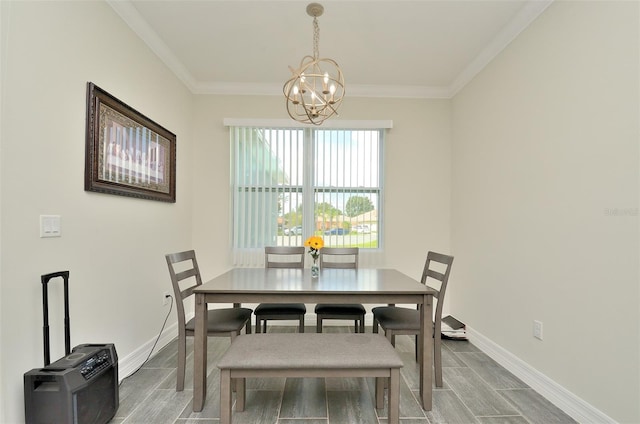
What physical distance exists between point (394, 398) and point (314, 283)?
79 centimetres

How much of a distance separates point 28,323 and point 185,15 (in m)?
2.27

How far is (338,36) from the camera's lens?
249 centimetres

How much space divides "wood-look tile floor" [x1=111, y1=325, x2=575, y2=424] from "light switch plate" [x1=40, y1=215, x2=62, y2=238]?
3.73 ft

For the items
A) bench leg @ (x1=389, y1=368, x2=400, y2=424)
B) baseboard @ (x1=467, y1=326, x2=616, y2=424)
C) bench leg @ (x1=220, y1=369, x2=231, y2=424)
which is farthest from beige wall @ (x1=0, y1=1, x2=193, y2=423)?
baseboard @ (x1=467, y1=326, x2=616, y2=424)

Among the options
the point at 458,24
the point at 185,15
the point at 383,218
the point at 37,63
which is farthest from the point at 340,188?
the point at 37,63

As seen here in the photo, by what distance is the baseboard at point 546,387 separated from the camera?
5.44 ft

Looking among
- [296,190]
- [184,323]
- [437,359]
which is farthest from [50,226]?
[437,359]

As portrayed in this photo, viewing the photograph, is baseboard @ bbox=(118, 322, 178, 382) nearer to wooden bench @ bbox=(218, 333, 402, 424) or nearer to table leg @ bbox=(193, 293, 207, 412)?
table leg @ bbox=(193, 293, 207, 412)

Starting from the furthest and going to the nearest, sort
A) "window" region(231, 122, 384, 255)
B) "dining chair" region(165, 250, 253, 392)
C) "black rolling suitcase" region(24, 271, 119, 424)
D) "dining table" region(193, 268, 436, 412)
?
1. "window" region(231, 122, 384, 255)
2. "dining chair" region(165, 250, 253, 392)
3. "dining table" region(193, 268, 436, 412)
4. "black rolling suitcase" region(24, 271, 119, 424)

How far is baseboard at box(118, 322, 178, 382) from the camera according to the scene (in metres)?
2.15

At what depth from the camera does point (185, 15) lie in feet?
7.42

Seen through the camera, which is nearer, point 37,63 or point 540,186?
point 37,63

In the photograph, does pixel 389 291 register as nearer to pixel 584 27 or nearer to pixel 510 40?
pixel 584 27

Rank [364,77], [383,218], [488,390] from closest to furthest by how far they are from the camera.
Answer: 1. [488,390]
2. [364,77]
3. [383,218]
